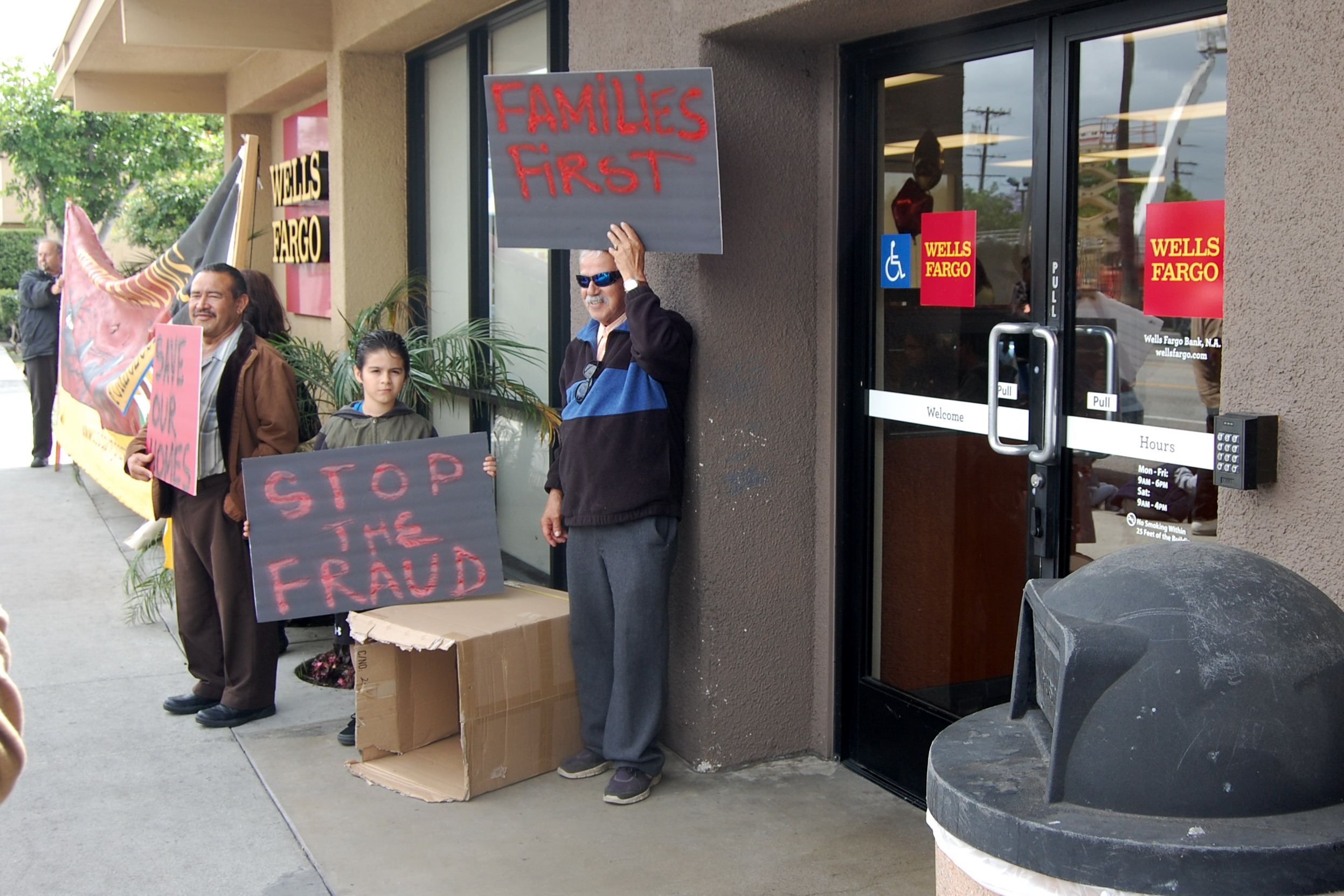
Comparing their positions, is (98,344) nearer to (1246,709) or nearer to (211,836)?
(211,836)

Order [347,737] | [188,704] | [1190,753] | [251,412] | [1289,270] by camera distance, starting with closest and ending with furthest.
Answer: [1190,753], [1289,270], [347,737], [251,412], [188,704]

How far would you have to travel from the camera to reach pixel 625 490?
425 centimetres

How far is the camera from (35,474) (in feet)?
37.8

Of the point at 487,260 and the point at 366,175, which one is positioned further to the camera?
the point at 366,175

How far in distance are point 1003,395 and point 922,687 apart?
1.14m

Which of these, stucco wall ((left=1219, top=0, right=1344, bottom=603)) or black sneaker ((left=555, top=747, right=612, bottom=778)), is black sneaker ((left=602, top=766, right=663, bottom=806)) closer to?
black sneaker ((left=555, top=747, right=612, bottom=778))

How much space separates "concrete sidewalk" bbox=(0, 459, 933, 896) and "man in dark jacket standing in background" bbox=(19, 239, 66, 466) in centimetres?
689

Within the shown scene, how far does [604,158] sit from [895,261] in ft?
3.34

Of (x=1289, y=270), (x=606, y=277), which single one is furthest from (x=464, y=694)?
(x=1289, y=270)

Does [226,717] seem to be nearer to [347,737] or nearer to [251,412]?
[347,737]

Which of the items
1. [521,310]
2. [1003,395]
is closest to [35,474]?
[521,310]

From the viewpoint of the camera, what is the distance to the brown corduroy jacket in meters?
4.97

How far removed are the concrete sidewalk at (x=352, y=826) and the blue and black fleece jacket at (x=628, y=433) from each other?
3.26 feet

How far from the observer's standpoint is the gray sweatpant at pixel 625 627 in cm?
430
